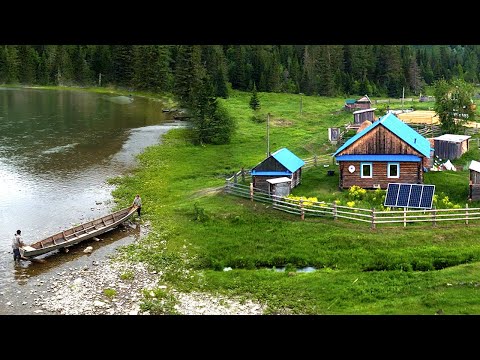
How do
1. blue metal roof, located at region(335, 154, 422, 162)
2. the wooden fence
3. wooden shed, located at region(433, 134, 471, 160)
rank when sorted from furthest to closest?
wooden shed, located at region(433, 134, 471, 160), blue metal roof, located at region(335, 154, 422, 162), the wooden fence

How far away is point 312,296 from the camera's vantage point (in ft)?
71.4

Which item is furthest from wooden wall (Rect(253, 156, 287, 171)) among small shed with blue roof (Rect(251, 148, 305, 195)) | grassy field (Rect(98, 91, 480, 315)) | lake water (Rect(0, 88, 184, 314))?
lake water (Rect(0, 88, 184, 314))

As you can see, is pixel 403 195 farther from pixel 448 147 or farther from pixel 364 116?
pixel 364 116

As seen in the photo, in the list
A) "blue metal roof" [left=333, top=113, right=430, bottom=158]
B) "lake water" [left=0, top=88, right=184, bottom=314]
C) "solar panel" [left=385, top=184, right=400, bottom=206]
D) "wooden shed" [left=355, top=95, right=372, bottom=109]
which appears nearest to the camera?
"lake water" [left=0, top=88, right=184, bottom=314]

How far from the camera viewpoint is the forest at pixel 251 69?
346 ft

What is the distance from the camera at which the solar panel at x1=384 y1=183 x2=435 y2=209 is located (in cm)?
2990

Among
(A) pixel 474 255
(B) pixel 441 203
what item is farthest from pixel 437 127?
(A) pixel 474 255

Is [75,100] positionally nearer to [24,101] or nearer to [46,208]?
[24,101]

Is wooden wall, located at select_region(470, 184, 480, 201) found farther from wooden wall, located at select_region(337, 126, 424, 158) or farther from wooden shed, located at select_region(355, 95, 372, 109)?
wooden shed, located at select_region(355, 95, 372, 109)

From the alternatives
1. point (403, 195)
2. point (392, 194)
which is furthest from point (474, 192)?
point (392, 194)

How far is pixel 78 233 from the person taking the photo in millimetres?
29156

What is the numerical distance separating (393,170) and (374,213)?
8016 millimetres

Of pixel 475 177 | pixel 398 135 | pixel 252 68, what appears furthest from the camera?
pixel 252 68

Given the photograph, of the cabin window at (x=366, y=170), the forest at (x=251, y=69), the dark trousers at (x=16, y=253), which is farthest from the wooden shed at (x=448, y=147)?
the forest at (x=251, y=69)
